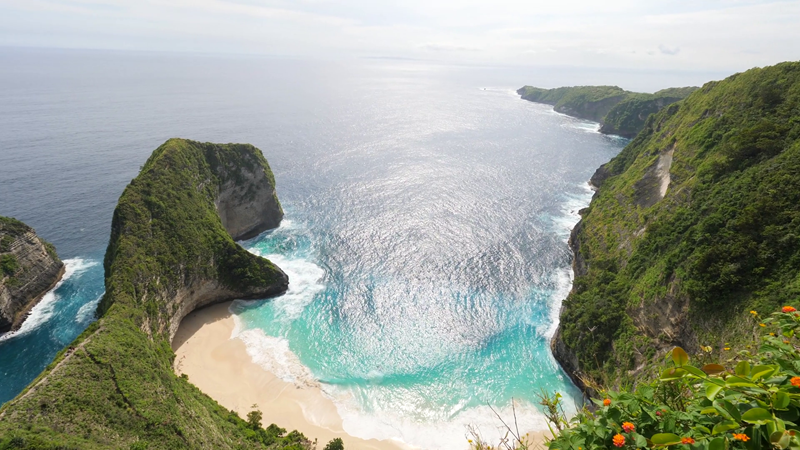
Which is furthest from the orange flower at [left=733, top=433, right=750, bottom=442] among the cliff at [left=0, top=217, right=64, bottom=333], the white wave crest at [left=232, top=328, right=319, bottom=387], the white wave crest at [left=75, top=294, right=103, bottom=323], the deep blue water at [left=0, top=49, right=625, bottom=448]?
the cliff at [left=0, top=217, right=64, bottom=333]

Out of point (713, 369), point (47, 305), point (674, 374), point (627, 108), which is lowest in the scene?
point (47, 305)

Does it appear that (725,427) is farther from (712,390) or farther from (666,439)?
(666,439)

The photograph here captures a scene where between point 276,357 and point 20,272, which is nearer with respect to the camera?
point 276,357

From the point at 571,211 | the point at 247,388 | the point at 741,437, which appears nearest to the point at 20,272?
the point at 247,388

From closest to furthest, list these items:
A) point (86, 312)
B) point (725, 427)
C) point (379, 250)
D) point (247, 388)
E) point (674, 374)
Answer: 1. point (725, 427)
2. point (674, 374)
3. point (247, 388)
4. point (86, 312)
5. point (379, 250)

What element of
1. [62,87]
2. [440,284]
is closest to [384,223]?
[440,284]

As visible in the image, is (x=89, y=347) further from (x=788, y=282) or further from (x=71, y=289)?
(x=788, y=282)
